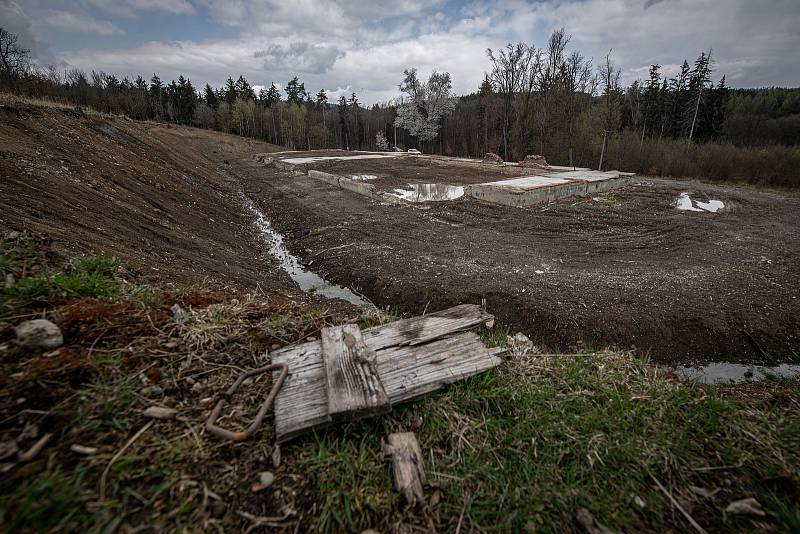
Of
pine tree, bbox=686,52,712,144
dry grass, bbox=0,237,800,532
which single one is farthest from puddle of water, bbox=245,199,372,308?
pine tree, bbox=686,52,712,144

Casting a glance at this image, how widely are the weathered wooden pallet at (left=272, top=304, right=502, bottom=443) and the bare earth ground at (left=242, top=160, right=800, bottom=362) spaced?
4.00 metres

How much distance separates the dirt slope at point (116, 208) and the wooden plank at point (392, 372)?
2.88 metres

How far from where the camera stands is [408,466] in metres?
1.58

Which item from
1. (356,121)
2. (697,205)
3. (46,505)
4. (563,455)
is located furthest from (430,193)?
(356,121)

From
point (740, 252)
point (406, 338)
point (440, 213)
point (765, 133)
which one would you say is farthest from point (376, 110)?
point (406, 338)

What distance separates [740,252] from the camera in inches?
352

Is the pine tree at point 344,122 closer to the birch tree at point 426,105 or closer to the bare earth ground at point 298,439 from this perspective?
the birch tree at point 426,105

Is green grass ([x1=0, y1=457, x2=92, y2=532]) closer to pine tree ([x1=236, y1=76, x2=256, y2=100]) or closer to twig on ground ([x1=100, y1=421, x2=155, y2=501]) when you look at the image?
twig on ground ([x1=100, y1=421, x2=155, y2=501])

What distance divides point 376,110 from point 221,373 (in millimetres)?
71738

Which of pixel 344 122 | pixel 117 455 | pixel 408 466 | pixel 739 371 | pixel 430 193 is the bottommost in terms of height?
pixel 739 371

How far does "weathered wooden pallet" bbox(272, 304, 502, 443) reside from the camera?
5.49 feet

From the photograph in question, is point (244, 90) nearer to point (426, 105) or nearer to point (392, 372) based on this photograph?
point (426, 105)

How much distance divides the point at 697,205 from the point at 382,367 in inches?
689

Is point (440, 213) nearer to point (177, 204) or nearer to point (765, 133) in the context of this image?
point (177, 204)
